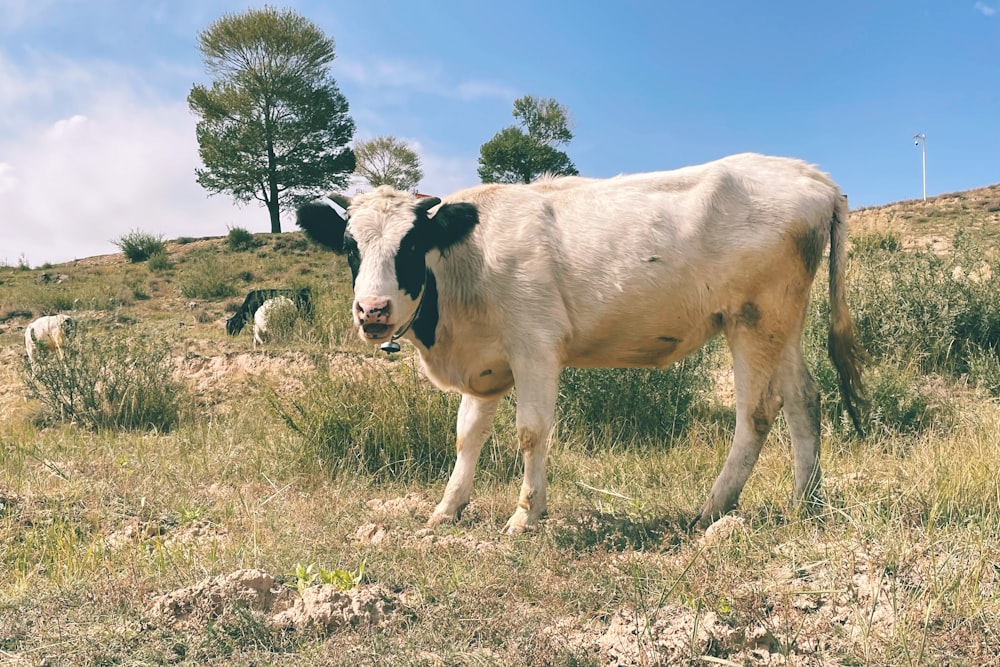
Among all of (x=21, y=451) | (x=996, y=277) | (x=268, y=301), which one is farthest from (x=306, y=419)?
(x=996, y=277)

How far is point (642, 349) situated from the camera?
4605 mm

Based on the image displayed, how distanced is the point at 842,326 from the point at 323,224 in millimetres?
3344

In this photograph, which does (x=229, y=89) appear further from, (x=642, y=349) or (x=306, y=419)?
(x=642, y=349)

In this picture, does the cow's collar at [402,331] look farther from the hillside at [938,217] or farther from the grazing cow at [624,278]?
the hillside at [938,217]

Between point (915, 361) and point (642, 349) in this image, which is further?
point (915, 361)

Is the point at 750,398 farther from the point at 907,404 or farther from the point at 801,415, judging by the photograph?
the point at 907,404

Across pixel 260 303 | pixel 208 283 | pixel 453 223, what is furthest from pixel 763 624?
pixel 208 283

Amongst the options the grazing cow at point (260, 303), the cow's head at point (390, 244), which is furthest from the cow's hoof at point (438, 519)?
the grazing cow at point (260, 303)

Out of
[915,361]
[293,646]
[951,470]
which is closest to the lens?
[293,646]

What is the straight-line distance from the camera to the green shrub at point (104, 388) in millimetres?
7820

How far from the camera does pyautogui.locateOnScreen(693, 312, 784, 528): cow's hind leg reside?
4.42 meters

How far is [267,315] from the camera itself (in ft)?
36.8

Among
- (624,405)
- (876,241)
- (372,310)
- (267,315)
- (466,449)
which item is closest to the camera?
(372,310)

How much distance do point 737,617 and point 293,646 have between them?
168cm
